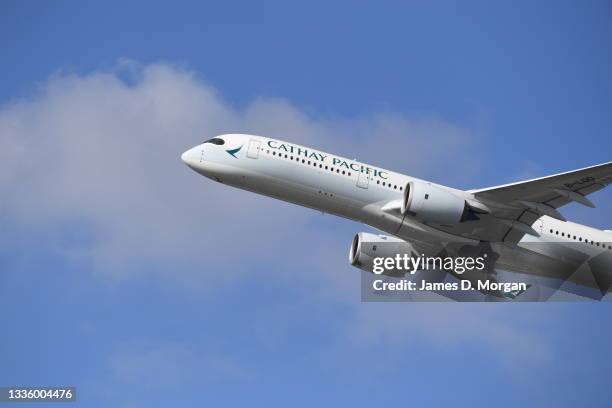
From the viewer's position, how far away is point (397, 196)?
58.1 metres

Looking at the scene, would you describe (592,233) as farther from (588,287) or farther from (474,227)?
(474,227)

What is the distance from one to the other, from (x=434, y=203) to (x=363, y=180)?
3675 millimetres

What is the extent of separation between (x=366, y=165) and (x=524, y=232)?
8.52 metres

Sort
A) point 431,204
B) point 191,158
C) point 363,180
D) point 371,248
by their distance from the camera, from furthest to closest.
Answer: point 371,248
point 191,158
point 363,180
point 431,204

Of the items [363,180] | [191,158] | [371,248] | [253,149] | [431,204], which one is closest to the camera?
[431,204]

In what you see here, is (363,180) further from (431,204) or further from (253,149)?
(253,149)

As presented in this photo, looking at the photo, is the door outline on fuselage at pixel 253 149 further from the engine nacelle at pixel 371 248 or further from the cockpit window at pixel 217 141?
the engine nacelle at pixel 371 248

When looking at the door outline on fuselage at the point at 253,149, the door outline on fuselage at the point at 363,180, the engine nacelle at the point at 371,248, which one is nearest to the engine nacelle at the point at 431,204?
the door outline on fuselage at the point at 363,180

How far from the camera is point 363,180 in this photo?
190ft

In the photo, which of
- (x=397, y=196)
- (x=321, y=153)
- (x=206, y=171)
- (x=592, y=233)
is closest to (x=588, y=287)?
(x=592, y=233)

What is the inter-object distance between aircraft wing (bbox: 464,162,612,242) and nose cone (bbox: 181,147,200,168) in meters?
13.7

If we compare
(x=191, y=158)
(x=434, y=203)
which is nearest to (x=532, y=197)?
(x=434, y=203)

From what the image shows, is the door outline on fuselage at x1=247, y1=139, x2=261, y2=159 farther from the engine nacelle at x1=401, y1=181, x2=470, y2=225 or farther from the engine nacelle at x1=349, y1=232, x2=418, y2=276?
the engine nacelle at x1=349, y1=232, x2=418, y2=276

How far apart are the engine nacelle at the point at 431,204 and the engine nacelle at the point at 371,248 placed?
7.26 m
